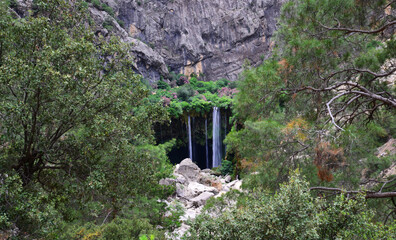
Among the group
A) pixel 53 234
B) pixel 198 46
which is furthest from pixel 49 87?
pixel 198 46

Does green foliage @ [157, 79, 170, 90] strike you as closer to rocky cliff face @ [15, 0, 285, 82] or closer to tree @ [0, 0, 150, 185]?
rocky cliff face @ [15, 0, 285, 82]

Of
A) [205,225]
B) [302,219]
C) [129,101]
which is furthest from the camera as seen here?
[129,101]

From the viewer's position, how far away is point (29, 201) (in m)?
3.92

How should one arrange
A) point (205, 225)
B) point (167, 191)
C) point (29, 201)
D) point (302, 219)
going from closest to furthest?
point (302, 219)
point (205, 225)
point (29, 201)
point (167, 191)

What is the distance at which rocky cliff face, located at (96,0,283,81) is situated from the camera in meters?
33.6

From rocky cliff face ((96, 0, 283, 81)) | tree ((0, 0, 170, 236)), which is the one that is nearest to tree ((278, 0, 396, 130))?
tree ((0, 0, 170, 236))

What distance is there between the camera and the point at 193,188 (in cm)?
1360

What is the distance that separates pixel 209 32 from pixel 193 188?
987 inches

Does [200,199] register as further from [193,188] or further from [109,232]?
[109,232]

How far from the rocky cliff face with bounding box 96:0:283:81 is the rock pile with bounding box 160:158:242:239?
780 inches

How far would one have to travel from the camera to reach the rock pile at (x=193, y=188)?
438 inches

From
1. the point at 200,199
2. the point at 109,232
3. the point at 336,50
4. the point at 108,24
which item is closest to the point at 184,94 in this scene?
the point at 108,24

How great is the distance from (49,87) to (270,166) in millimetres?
3474

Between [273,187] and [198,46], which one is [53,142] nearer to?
[273,187]
